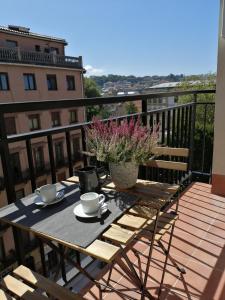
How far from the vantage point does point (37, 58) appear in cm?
1388

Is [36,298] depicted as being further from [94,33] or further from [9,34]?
[94,33]

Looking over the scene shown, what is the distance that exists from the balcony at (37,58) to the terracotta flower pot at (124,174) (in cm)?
1315

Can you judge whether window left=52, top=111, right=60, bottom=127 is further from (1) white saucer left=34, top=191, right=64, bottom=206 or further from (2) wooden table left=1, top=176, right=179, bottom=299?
(1) white saucer left=34, top=191, right=64, bottom=206

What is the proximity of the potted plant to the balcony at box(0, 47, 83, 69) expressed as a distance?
42.9 feet

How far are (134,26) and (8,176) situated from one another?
23.8 m

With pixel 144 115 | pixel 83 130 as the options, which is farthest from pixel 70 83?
pixel 83 130

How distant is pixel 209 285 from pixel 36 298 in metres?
1.16

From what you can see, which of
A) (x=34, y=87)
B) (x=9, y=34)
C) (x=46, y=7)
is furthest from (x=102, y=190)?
(x=46, y=7)

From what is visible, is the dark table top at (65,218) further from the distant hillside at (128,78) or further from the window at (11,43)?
the distant hillside at (128,78)

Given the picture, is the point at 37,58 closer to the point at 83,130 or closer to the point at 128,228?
the point at 83,130

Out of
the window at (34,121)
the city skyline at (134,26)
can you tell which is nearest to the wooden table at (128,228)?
the city skyline at (134,26)

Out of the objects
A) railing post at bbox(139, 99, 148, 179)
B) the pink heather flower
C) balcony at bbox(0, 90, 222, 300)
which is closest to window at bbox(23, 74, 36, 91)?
balcony at bbox(0, 90, 222, 300)

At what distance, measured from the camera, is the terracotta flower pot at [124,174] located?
133 cm

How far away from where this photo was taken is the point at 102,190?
4.42 feet
